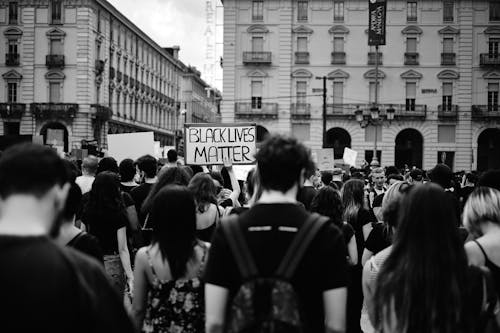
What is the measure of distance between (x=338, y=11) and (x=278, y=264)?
44339 mm

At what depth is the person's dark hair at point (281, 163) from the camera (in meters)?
2.90

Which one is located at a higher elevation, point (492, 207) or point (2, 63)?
point (2, 63)

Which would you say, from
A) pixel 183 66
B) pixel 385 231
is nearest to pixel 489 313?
pixel 385 231

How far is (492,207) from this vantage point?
12.5 ft

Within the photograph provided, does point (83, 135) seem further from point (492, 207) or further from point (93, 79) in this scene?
point (492, 207)

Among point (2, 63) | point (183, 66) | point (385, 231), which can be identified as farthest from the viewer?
point (183, 66)

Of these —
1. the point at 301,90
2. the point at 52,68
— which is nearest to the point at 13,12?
the point at 52,68

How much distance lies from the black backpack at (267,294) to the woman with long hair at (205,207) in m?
2.90

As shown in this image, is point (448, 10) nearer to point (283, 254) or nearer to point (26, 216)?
point (283, 254)

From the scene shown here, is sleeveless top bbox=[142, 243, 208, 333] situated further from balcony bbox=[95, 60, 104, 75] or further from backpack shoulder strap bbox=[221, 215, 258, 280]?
balcony bbox=[95, 60, 104, 75]

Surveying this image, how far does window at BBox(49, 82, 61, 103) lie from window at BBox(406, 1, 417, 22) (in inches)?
1099

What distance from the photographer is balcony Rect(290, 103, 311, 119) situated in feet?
146

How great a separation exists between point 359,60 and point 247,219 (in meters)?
43.7

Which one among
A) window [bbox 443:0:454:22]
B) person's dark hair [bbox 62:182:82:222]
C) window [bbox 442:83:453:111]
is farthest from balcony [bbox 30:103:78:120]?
person's dark hair [bbox 62:182:82:222]
